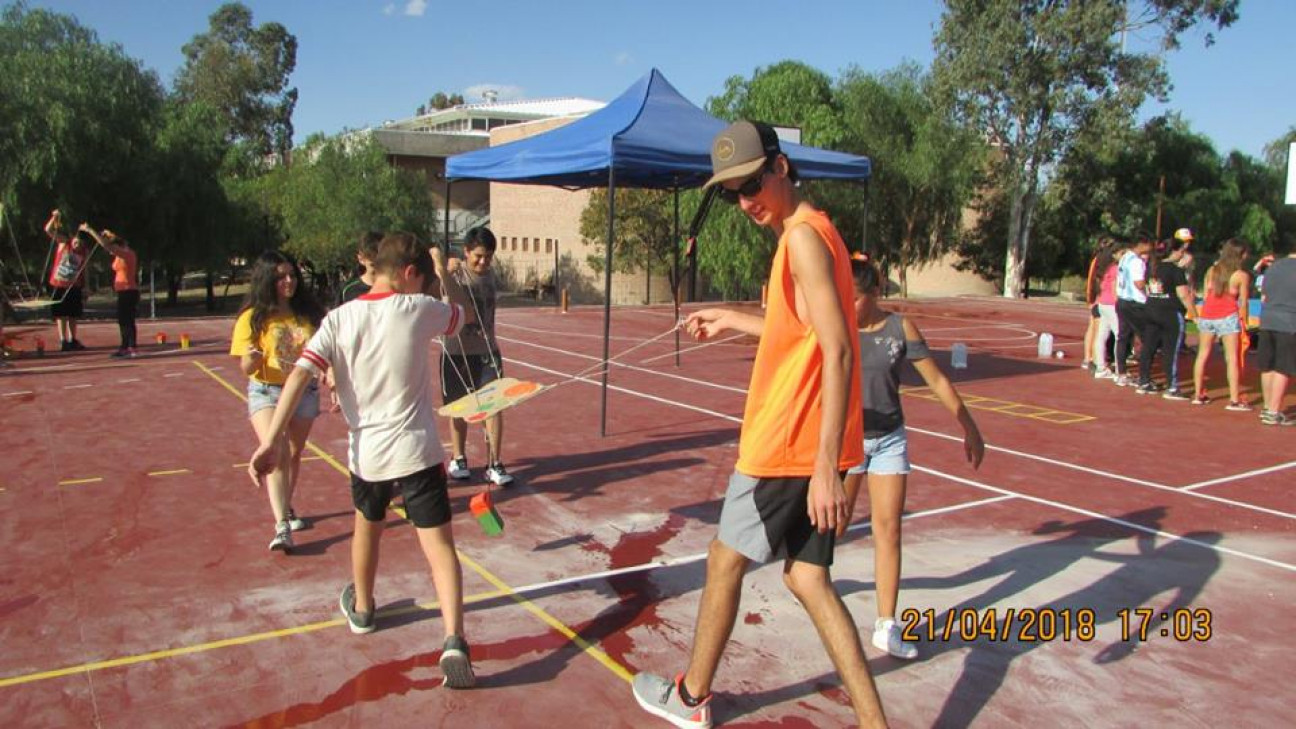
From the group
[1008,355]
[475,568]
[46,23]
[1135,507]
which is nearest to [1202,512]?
[1135,507]

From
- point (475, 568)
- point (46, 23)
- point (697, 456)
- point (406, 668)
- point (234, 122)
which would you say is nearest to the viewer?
point (406, 668)

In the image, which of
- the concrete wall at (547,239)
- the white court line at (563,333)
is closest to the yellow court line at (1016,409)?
the white court line at (563,333)

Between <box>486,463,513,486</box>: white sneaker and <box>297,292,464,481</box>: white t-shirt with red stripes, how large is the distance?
288 cm

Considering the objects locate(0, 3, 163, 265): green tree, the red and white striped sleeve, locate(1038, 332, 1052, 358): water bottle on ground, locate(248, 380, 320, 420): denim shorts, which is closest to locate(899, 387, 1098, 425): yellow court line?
locate(1038, 332, 1052, 358): water bottle on ground

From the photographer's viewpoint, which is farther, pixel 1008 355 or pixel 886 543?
pixel 1008 355

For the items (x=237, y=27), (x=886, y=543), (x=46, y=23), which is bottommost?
(x=886, y=543)

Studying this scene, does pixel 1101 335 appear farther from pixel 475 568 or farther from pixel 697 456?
pixel 475 568

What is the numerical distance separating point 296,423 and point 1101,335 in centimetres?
1099

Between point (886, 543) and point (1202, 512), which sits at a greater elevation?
point (886, 543)

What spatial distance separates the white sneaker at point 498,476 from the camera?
6.61 m

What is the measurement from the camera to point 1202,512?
6297 millimetres

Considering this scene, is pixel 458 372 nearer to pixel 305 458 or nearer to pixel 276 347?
pixel 276 347

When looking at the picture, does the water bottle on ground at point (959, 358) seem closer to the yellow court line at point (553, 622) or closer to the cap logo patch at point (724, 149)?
the yellow court line at point (553, 622)

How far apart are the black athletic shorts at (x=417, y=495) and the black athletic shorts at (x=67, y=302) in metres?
12.9
